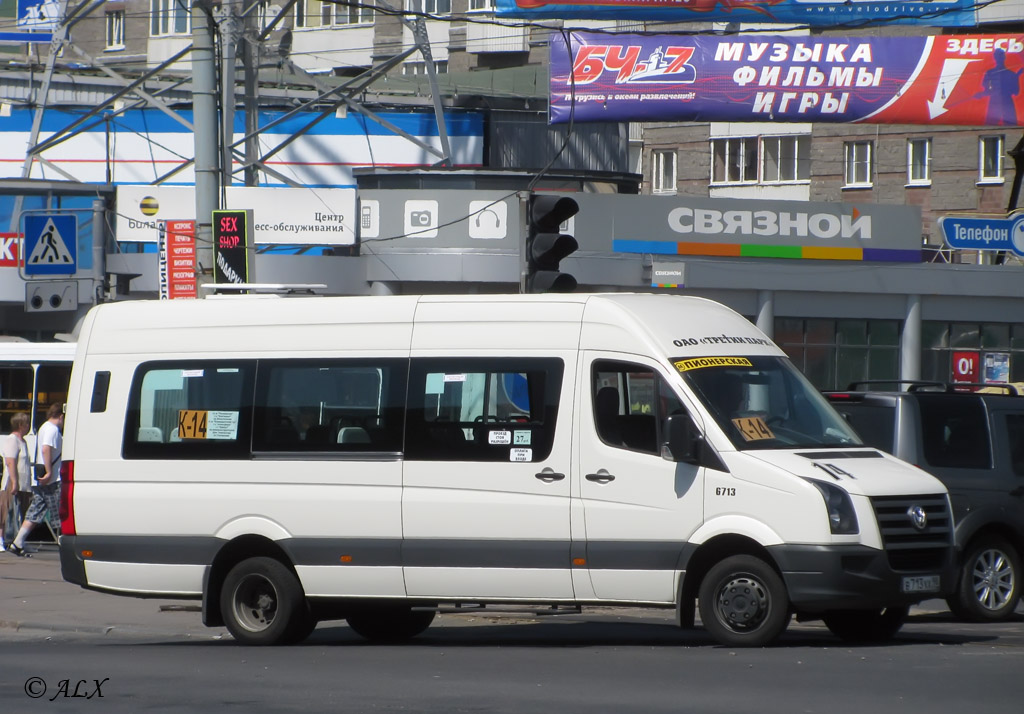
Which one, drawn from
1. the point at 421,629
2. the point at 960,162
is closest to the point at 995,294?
the point at 960,162

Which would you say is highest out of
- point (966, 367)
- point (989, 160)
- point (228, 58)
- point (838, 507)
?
point (989, 160)

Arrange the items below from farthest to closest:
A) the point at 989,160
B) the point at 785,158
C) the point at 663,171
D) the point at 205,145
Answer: the point at 663,171
the point at 785,158
the point at 989,160
the point at 205,145

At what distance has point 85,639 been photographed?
483 inches

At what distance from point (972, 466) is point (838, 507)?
2.92 meters

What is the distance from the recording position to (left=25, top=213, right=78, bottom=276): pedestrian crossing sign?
1859cm

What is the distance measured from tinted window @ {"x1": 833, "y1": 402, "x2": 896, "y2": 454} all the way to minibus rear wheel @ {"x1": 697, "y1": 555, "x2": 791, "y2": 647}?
255cm

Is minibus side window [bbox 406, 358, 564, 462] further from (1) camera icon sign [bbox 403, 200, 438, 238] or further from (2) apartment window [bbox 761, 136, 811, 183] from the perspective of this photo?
(2) apartment window [bbox 761, 136, 811, 183]

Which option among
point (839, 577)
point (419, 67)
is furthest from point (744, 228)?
point (419, 67)

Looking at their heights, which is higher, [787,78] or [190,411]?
[787,78]

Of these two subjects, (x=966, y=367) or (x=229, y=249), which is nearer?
(x=229, y=249)

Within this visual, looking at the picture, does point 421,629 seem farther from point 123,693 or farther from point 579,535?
point 123,693

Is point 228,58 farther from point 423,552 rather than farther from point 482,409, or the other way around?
point 423,552

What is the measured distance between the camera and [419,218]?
27875 mm

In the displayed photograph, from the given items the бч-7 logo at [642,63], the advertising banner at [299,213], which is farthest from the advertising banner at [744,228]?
the advertising banner at [299,213]
